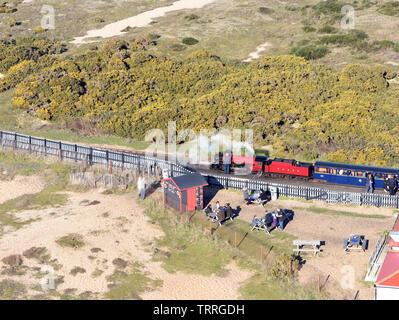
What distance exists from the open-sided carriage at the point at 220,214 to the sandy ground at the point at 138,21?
60.2 m

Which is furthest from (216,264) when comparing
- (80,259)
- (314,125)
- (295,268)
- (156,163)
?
(314,125)

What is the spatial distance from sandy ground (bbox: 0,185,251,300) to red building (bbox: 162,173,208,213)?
2.29m

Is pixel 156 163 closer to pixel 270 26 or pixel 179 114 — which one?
pixel 179 114

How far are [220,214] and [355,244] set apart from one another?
26.5 ft

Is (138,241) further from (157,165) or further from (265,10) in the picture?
(265,10)

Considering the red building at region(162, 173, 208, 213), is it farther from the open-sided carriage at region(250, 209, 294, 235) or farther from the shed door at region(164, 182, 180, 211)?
the open-sided carriage at region(250, 209, 294, 235)

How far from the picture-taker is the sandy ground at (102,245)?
76.2 ft

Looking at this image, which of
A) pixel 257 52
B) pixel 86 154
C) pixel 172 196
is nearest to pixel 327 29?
pixel 257 52

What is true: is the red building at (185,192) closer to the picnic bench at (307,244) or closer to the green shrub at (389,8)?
the picnic bench at (307,244)

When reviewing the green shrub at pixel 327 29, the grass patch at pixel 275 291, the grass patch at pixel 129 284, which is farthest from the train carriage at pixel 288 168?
the green shrub at pixel 327 29

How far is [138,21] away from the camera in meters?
92.9

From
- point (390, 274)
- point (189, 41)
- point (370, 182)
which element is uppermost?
point (189, 41)

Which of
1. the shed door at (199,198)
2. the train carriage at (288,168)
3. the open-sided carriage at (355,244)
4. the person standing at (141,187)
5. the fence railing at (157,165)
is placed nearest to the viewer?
the open-sided carriage at (355,244)
